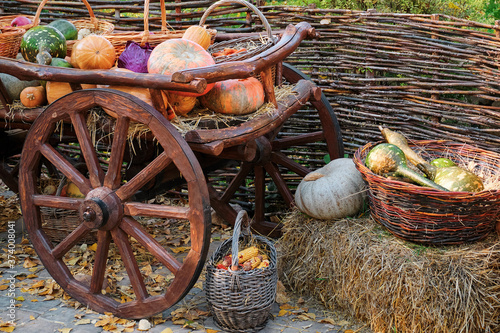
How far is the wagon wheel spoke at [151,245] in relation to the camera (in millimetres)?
2850

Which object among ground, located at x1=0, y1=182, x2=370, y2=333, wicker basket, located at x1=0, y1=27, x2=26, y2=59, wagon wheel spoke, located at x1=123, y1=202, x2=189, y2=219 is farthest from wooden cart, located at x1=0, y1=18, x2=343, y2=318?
wicker basket, located at x1=0, y1=27, x2=26, y2=59

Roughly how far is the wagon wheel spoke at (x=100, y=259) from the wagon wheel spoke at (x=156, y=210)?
24 centimetres

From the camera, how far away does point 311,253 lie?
3371mm

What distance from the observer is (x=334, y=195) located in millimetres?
3312

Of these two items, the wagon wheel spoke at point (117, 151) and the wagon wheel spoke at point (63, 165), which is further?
the wagon wheel spoke at point (63, 165)

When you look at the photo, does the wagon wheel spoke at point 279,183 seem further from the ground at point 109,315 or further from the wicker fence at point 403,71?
the ground at point 109,315

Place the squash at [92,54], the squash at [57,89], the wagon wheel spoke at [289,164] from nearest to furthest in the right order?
the squash at [92,54] → the squash at [57,89] → the wagon wheel spoke at [289,164]

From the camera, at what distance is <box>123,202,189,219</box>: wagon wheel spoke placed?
110 inches

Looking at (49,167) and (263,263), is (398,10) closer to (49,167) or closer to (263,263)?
(263,263)

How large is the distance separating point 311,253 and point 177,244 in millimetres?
1374

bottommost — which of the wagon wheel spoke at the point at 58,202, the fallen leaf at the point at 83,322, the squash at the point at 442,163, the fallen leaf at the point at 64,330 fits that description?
the fallen leaf at the point at 83,322

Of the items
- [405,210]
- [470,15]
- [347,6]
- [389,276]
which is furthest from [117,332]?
[470,15]

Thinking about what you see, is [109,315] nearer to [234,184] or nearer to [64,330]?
[64,330]

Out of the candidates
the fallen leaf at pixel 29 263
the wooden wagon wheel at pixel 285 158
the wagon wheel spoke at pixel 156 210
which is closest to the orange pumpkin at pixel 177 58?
the wagon wheel spoke at pixel 156 210
